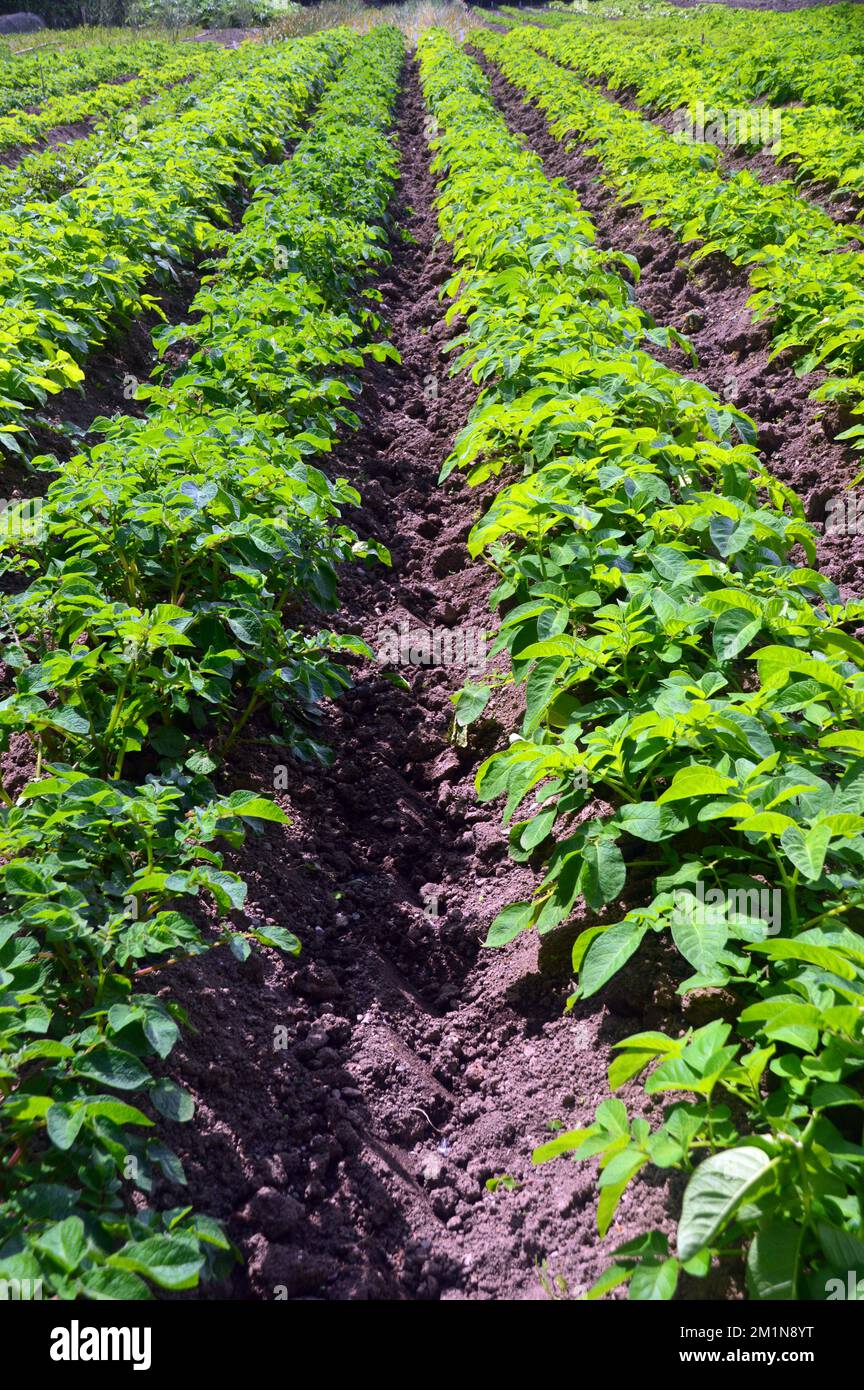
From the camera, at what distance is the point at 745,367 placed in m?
5.25

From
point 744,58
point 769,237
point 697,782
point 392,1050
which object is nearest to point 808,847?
point 697,782

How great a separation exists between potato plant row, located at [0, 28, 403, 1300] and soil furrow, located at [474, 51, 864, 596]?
2134 millimetres

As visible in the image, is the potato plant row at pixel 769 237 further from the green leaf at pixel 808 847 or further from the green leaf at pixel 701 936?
the green leaf at pixel 701 936

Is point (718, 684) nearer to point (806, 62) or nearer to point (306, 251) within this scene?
point (306, 251)

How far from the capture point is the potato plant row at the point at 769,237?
447 centimetres

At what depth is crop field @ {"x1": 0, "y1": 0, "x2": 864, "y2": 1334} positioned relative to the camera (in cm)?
141

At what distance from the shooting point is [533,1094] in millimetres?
2016

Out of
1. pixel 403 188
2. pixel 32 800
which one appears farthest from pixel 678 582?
pixel 403 188

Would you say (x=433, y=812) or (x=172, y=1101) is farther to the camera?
(x=433, y=812)

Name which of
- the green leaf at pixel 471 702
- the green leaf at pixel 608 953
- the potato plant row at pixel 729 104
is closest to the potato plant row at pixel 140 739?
the green leaf at pixel 471 702

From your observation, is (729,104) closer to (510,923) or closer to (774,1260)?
(510,923)

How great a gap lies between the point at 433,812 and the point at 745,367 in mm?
3656

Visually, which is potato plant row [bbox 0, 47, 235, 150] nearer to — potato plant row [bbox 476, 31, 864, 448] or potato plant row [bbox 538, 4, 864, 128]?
potato plant row [bbox 538, 4, 864, 128]

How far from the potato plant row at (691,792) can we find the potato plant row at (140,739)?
597 mm
